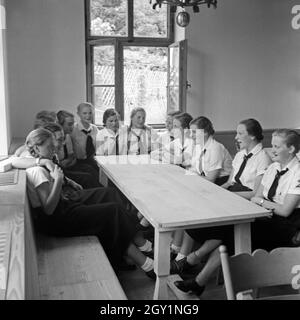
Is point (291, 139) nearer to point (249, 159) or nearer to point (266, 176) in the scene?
point (266, 176)

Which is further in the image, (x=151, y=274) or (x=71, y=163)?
(x=71, y=163)

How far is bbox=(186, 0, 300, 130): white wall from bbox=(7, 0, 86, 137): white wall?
168 centimetres

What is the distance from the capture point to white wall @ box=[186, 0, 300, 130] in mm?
6594

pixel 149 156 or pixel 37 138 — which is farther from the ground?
pixel 37 138

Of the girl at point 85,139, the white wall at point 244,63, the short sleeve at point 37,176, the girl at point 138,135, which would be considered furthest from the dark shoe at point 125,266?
the white wall at point 244,63

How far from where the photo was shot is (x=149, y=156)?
4.43 m

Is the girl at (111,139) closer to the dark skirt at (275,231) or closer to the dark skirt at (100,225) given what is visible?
the dark skirt at (100,225)

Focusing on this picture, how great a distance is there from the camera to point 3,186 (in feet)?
9.36

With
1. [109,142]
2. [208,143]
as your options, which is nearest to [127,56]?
[109,142]

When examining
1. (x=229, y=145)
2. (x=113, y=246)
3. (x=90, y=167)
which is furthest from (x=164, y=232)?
(x=229, y=145)

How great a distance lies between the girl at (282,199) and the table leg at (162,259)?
0.73m

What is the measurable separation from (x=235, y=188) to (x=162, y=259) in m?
1.21
